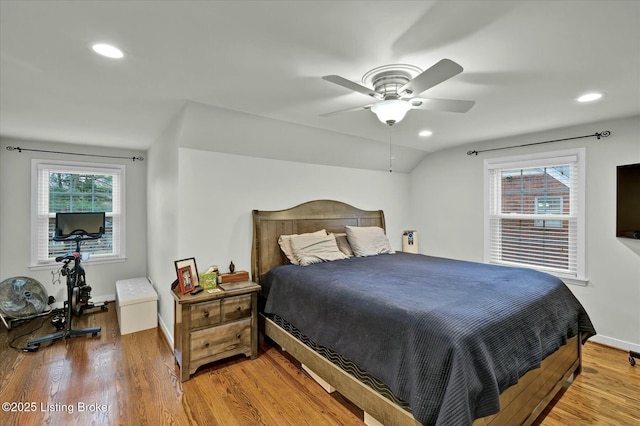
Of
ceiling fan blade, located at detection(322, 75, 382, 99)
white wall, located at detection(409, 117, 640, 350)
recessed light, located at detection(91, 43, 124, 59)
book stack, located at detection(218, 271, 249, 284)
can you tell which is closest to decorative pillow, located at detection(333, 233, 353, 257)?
book stack, located at detection(218, 271, 249, 284)

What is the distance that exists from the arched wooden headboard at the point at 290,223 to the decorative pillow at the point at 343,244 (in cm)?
16

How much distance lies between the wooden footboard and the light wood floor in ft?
0.49

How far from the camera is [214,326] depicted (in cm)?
263

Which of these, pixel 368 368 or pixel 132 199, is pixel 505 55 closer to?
pixel 368 368

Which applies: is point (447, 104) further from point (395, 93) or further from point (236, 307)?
point (236, 307)

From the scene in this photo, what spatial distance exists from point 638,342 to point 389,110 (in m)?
3.52

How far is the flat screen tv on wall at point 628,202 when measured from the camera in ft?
9.39

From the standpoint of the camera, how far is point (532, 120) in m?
3.09

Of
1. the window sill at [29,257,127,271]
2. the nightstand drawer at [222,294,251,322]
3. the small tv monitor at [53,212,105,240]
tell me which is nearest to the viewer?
the nightstand drawer at [222,294,251,322]

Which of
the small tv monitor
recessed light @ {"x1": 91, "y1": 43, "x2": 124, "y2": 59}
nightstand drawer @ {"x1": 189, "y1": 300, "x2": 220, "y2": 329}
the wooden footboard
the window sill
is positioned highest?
recessed light @ {"x1": 91, "y1": 43, "x2": 124, "y2": 59}

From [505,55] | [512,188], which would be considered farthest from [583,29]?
[512,188]

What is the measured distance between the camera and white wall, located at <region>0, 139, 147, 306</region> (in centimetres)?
386

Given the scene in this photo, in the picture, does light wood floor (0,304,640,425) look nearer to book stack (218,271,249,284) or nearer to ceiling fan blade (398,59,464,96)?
book stack (218,271,249,284)

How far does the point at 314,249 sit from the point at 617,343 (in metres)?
3.31
